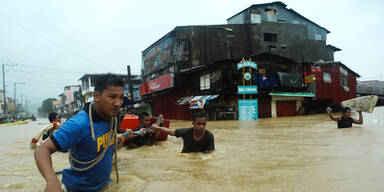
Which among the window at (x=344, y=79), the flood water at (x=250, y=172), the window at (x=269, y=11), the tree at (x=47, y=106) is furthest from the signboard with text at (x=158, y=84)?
the tree at (x=47, y=106)

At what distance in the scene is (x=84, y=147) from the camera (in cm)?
233

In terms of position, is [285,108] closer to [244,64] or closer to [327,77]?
[244,64]

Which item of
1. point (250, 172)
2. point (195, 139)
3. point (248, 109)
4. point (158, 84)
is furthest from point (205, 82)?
point (250, 172)

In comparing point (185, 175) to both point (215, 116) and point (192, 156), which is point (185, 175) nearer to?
point (192, 156)

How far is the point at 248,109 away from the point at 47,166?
19.9 m

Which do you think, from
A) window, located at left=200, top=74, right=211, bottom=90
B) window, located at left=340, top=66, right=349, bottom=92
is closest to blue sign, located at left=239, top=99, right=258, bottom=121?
window, located at left=200, top=74, right=211, bottom=90

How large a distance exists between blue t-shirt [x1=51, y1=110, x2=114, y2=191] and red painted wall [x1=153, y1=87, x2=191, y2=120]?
22791mm

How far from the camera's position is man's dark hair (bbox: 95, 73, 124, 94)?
2.38 m

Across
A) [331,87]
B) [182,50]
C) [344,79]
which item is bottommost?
[331,87]

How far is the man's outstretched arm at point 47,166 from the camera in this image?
6.14 ft

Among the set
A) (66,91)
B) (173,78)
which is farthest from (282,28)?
(66,91)

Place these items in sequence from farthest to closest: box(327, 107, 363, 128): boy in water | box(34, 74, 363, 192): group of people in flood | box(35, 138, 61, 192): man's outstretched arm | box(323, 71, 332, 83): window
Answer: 1. box(323, 71, 332, 83): window
2. box(327, 107, 363, 128): boy in water
3. box(34, 74, 363, 192): group of people in flood
4. box(35, 138, 61, 192): man's outstretched arm

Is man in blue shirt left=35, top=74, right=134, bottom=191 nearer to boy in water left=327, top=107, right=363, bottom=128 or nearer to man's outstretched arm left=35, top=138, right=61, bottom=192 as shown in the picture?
man's outstretched arm left=35, top=138, right=61, bottom=192

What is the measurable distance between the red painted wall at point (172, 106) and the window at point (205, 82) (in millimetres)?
2505
